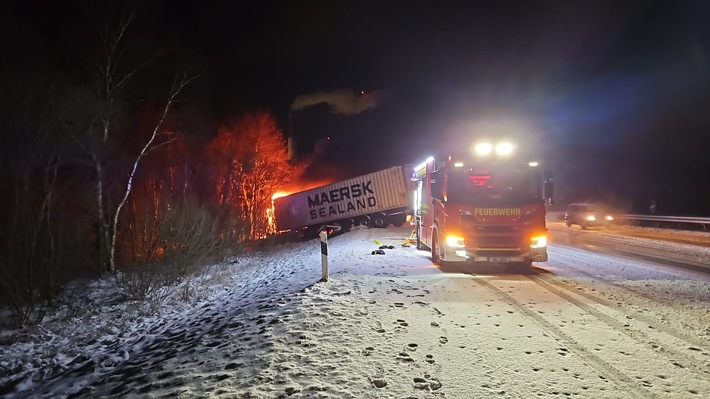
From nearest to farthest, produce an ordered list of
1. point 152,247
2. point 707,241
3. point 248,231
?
point 152,247
point 707,241
point 248,231

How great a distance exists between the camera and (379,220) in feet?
108

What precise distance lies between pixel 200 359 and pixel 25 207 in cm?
1012

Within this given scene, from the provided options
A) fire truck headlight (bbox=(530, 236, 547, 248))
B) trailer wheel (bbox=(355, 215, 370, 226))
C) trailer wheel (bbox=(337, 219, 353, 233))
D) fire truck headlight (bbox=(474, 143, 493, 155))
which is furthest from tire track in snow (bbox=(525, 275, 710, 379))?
trailer wheel (bbox=(337, 219, 353, 233))

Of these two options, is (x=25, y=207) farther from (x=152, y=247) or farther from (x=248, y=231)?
(x=248, y=231)

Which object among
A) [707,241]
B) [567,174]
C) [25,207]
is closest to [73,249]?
[25,207]

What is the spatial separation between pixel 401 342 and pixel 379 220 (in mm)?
27149

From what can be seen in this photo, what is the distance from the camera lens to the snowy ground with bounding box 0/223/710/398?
4.53m

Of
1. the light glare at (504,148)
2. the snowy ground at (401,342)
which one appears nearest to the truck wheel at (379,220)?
the snowy ground at (401,342)

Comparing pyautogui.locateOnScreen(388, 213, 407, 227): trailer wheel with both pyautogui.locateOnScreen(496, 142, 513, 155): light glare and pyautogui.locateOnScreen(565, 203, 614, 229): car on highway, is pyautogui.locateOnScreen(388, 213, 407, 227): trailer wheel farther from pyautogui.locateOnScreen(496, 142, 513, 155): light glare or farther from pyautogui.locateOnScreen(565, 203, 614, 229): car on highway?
pyautogui.locateOnScreen(496, 142, 513, 155): light glare

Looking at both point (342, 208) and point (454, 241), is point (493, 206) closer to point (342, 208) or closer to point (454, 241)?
point (454, 241)

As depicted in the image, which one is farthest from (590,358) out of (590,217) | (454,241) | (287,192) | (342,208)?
(287,192)

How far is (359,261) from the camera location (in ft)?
44.1

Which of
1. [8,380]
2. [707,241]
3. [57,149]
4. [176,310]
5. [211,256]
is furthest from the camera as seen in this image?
[707,241]

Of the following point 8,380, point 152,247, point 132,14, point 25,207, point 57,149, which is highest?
point 132,14
